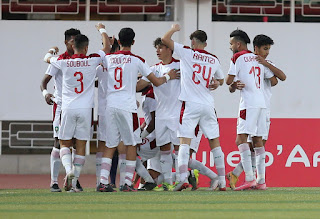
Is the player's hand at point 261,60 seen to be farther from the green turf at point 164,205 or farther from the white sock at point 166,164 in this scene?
the green turf at point 164,205

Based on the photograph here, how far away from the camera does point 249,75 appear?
48.8 ft

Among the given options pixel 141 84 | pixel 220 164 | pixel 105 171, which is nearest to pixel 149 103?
pixel 141 84

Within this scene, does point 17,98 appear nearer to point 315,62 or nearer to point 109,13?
point 109,13

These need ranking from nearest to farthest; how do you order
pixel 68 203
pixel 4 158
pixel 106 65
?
pixel 68 203 → pixel 106 65 → pixel 4 158

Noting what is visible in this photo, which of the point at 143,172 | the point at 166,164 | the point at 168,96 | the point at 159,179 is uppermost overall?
the point at 168,96

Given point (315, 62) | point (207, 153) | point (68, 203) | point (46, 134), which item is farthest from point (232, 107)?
point (68, 203)

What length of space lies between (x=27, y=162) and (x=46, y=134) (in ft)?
2.40

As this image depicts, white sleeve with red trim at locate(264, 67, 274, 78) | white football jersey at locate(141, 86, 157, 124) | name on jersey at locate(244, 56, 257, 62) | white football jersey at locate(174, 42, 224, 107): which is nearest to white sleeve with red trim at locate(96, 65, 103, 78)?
white football jersey at locate(141, 86, 157, 124)

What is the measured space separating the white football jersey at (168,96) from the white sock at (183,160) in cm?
85

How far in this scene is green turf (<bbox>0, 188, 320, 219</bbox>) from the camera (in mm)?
10727

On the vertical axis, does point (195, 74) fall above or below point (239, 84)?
above

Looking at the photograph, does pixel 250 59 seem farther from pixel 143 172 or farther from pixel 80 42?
pixel 80 42

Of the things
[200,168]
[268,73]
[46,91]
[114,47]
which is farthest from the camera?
[114,47]

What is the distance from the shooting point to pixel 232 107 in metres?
23.2
